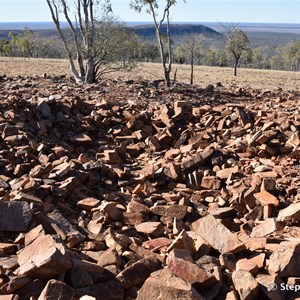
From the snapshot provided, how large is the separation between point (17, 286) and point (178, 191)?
3.60 m

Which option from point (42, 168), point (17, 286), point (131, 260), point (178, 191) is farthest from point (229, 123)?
point (17, 286)

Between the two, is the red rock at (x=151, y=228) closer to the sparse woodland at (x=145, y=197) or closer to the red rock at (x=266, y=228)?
the sparse woodland at (x=145, y=197)

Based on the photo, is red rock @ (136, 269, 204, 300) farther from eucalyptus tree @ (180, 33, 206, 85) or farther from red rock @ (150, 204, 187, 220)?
eucalyptus tree @ (180, 33, 206, 85)

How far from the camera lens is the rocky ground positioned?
373 centimetres

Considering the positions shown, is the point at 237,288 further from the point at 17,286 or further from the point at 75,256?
the point at 17,286

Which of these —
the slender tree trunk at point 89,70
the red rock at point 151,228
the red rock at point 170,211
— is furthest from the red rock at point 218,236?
the slender tree trunk at point 89,70

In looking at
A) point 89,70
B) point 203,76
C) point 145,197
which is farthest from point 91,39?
point 203,76

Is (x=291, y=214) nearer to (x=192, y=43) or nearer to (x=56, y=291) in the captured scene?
(x=56, y=291)

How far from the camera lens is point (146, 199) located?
21.1 feet

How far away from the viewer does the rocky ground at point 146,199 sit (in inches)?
147

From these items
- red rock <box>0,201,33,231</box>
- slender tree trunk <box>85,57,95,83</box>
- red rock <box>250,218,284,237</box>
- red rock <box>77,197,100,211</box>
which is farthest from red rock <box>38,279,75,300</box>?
slender tree trunk <box>85,57,95,83</box>

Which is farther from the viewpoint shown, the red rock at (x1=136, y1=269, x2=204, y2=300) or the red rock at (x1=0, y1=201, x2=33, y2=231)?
the red rock at (x1=0, y1=201, x2=33, y2=231)

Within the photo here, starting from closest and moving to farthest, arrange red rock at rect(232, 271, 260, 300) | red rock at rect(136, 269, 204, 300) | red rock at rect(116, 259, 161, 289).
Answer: red rock at rect(136, 269, 204, 300)
red rock at rect(232, 271, 260, 300)
red rock at rect(116, 259, 161, 289)

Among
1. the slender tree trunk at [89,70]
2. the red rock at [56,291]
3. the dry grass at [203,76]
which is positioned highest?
the slender tree trunk at [89,70]
